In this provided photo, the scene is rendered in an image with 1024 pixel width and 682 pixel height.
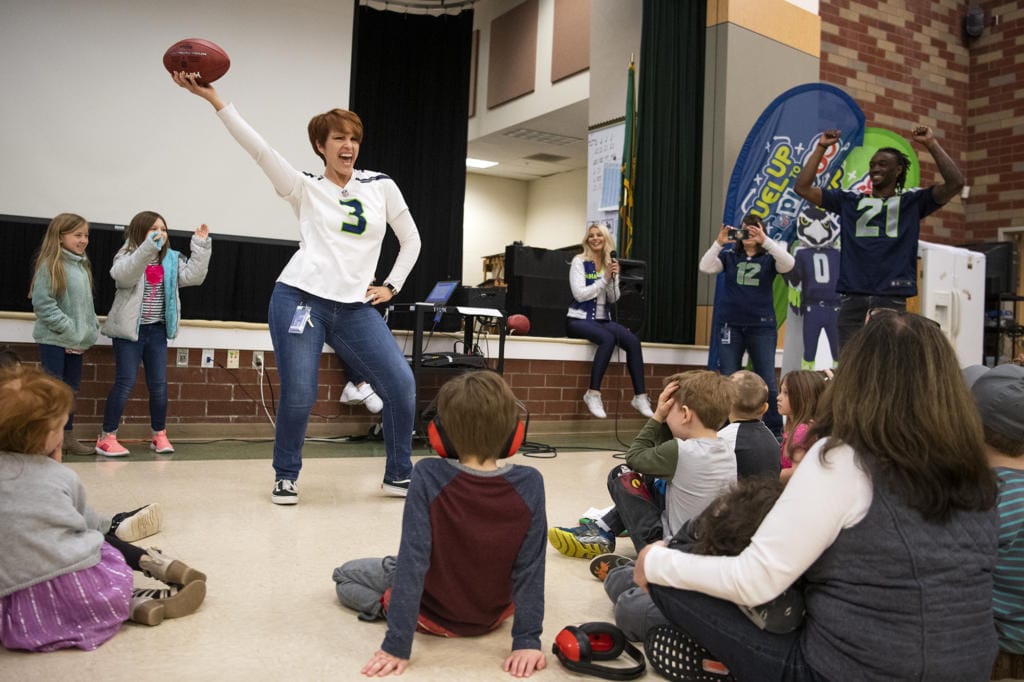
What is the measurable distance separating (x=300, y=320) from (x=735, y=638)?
213 cm

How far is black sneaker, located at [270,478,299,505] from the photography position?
3238 mm

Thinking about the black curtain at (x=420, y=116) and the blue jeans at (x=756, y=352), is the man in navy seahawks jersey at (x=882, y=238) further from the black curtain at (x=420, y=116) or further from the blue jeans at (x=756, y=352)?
the black curtain at (x=420, y=116)

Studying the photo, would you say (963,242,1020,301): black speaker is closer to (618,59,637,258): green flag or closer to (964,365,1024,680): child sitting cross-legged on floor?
(618,59,637,258): green flag

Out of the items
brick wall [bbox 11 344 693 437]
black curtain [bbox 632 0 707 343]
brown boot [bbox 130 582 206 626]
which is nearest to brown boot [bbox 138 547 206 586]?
brown boot [bbox 130 582 206 626]

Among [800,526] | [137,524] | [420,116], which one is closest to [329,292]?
[137,524]

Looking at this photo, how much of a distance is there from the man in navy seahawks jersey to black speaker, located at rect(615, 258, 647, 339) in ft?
7.87

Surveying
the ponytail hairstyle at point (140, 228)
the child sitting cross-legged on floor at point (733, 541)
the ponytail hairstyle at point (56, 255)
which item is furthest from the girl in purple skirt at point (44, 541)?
the ponytail hairstyle at point (140, 228)

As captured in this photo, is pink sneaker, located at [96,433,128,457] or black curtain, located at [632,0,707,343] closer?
pink sneaker, located at [96,433,128,457]

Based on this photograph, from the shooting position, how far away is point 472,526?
67.1 inches

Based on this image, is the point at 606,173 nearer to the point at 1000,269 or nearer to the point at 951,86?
the point at 1000,269

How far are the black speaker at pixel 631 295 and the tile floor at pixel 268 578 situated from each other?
2.25 m

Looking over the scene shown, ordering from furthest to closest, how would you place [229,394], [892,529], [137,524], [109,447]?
[229,394] < [109,447] < [137,524] < [892,529]

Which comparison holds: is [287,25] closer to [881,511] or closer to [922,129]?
[922,129]

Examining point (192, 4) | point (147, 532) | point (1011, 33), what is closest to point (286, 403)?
point (147, 532)
